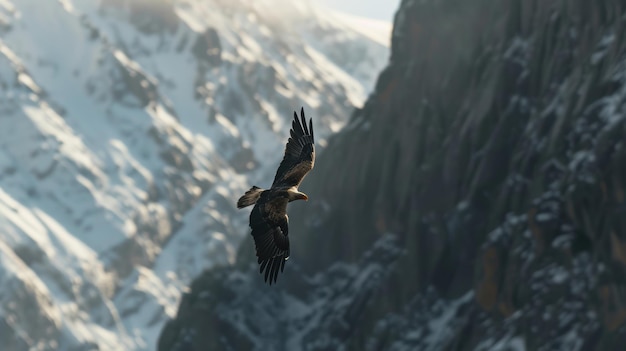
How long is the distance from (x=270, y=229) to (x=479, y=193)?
111 meters

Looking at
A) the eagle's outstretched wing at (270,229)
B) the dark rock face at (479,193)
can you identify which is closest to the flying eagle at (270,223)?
the eagle's outstretched wing at (270,229)

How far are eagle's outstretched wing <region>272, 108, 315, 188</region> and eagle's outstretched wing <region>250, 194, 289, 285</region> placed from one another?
10.7ft

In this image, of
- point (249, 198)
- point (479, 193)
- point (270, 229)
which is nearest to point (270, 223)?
point (270, 229)

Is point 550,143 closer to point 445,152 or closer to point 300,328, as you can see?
point 445,152

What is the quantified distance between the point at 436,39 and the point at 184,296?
45.9m

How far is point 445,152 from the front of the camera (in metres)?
168

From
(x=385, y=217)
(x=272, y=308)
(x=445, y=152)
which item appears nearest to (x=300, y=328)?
(x=272, y=308)

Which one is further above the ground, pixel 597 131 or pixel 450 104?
pixel 450 104

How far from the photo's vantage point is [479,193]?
160 metres

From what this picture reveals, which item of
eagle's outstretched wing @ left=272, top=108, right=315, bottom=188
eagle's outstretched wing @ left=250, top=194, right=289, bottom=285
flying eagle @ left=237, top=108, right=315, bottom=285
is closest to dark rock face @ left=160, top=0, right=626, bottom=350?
eagle's outstretched wing @ left=272, top=108, right=315, bottom=188

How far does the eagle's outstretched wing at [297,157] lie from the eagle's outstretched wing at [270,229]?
10.7 ft

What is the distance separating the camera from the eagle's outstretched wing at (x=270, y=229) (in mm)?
50219

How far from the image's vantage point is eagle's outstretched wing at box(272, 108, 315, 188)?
5438 cm

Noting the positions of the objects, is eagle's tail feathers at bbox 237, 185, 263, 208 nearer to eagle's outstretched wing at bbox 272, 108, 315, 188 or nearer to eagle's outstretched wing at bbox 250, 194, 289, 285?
eagle's outstretched wing at bbox 250, 194, 289, 285
